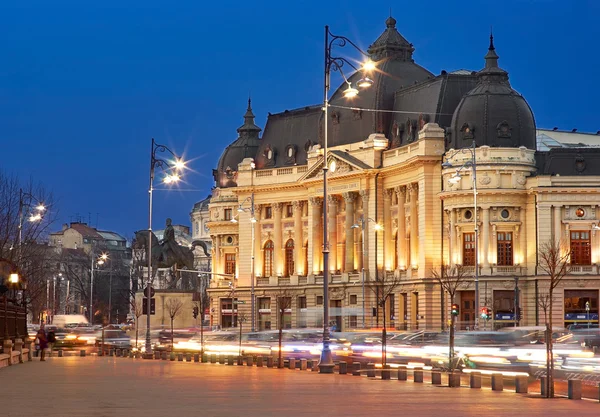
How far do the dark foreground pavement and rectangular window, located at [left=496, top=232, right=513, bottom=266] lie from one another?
62527 mm

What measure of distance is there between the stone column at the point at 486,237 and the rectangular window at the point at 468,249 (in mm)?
1417

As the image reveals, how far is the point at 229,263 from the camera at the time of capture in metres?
148

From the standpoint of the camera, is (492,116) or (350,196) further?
(350,196)

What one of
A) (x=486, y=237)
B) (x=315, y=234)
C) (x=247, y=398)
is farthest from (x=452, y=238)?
(x=247, y=398)

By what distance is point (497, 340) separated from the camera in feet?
165

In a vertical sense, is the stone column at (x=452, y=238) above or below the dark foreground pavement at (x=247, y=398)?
above

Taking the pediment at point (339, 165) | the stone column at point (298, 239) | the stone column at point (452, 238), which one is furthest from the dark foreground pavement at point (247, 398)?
the stone column at point (298, 239)

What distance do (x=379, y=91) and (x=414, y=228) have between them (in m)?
15.8

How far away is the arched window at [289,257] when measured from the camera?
136 metres

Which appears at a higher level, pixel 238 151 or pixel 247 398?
pixel 238 151

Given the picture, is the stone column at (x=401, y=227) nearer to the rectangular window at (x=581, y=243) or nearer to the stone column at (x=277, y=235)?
the rectangular window at (x=581, y=243)

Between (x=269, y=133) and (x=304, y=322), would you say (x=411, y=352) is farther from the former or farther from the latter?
(x=269, y=133)

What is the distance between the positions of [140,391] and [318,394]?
15.2 feet

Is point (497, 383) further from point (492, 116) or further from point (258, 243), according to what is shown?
point (258, 243)
